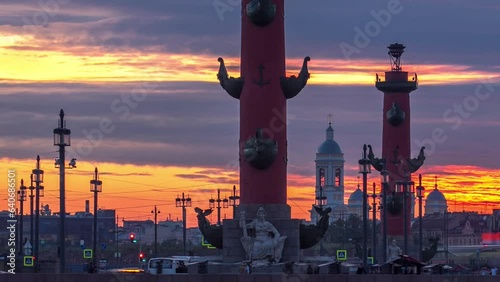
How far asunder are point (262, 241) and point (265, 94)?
5.50m

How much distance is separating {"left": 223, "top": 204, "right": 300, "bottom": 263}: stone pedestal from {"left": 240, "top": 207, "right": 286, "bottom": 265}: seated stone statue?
0.42 m

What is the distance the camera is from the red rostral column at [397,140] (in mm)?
97312

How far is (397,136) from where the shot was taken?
98.1 m

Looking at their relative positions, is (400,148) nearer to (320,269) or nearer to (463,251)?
(320,269)

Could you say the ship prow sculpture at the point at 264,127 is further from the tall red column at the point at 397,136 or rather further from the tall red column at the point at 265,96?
the tall red column at the point at 397,136

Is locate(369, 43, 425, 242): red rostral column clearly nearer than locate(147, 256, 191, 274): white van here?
No

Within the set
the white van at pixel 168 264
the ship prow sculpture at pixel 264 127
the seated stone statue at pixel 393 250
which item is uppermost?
the ship prow sculpture at pixel 264 127

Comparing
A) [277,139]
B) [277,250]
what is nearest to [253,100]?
[277,139]

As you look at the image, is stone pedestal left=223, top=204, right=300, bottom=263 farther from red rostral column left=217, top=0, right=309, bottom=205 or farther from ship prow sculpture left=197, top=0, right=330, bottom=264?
red rostral column left=217, top=0, right=309, bottom=205

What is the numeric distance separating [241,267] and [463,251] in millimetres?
142182

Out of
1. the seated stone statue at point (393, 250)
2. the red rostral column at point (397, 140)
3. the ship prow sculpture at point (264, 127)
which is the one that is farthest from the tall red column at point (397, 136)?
the ship prow sculpture at point (264, 127)

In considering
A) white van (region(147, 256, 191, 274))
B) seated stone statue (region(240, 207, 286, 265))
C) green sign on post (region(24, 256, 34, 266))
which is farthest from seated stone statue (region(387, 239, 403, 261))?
green sign on post (region(24, 256, 34, 266))

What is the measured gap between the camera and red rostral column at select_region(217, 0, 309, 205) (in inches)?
2441

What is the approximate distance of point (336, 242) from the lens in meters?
195
